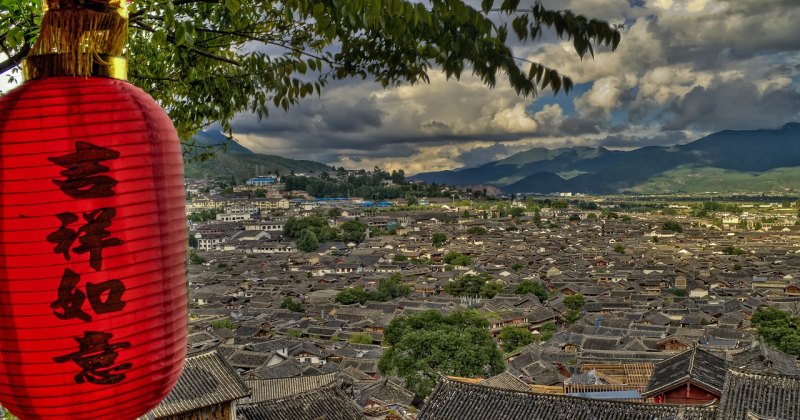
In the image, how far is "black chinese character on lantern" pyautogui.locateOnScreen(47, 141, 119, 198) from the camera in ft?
4.19

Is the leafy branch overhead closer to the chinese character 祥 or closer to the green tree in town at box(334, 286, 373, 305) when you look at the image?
the chinese character 祥

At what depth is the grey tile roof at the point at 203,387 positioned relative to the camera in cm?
977

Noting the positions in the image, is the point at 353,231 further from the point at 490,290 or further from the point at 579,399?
the point at 579,399

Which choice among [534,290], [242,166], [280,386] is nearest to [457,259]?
[534,290]

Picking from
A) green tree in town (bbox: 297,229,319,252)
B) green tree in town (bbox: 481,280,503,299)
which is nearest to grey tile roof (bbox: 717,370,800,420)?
green tree in town (bbox: 481,280,503,299)

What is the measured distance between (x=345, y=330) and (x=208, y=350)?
17.8 m

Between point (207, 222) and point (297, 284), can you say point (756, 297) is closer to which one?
point (297, 284)

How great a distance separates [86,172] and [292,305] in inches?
1328

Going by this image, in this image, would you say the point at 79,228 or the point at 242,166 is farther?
the point at 242,166

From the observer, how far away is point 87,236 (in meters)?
1.27

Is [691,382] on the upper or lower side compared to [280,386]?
upper

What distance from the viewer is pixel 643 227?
75.1 m

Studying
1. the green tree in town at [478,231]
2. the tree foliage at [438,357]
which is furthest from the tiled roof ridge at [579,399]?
the green tree in town at [478,231]

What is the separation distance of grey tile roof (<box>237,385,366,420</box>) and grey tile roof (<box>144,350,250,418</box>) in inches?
51.3
